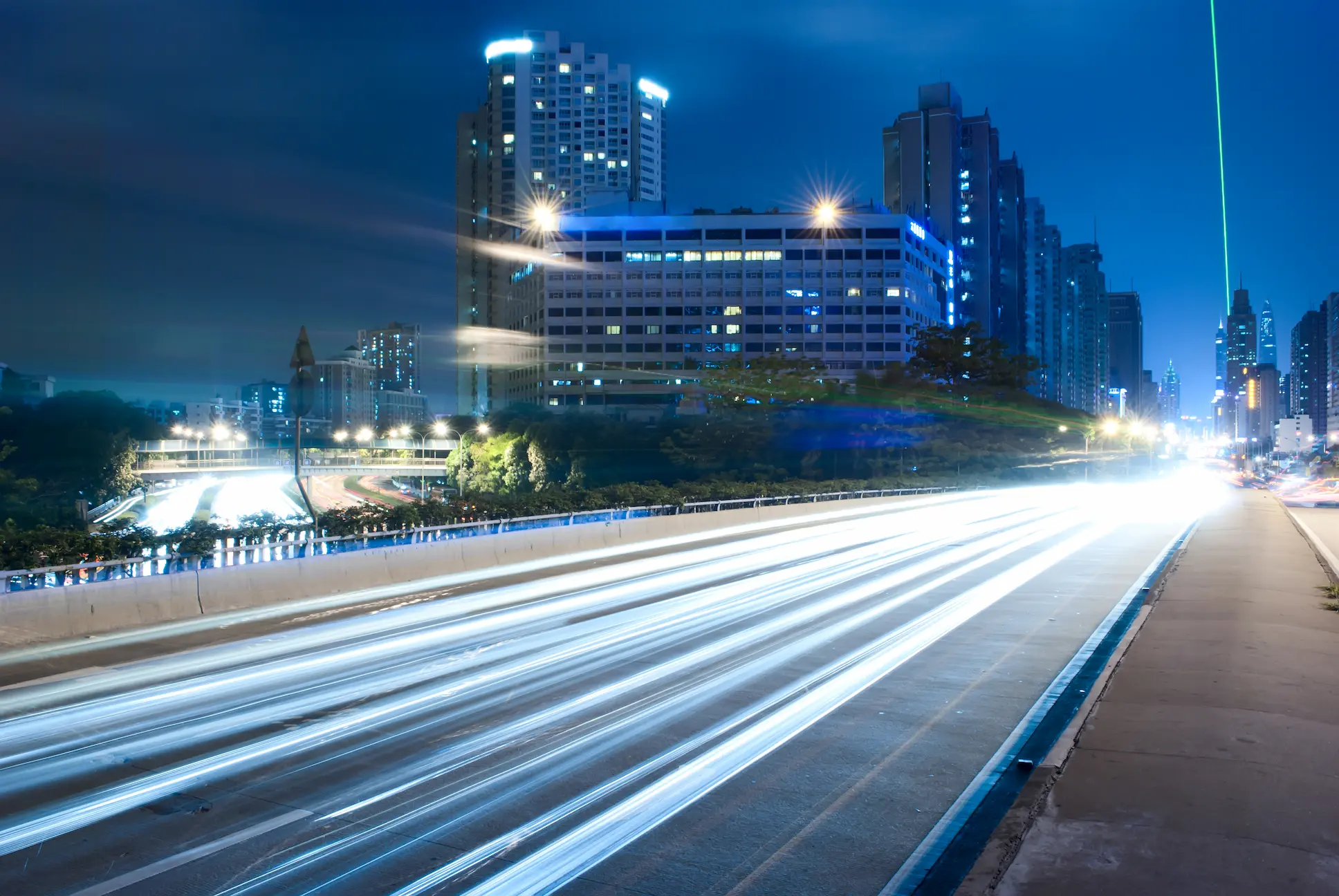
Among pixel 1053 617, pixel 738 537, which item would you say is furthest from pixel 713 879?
pixel 738 537

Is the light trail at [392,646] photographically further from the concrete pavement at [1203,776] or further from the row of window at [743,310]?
the row of window at [743,310]

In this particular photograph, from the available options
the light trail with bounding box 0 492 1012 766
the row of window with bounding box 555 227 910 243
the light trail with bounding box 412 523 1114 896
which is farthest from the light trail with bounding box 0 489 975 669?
the row of window with bounding box 555 227 910 243

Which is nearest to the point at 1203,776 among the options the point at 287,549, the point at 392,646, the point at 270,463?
the point at 392,646

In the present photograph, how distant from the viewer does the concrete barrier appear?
1376 centimetres

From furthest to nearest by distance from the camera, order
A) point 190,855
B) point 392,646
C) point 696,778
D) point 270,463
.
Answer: point 270,463 < point 392,646 < point 696,778 < point 190,855

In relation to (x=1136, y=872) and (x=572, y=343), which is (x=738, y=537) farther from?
(x=572, y=343)

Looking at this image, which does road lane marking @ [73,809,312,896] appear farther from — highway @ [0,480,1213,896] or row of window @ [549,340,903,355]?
row of window @ [549,340,903,355]

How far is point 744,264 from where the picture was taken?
5418 inches

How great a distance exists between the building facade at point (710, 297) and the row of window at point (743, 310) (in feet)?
0.46

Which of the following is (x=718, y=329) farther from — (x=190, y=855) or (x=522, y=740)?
(x=190, y=855)

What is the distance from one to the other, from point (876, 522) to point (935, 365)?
56.6m

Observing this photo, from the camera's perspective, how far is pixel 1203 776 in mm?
6984

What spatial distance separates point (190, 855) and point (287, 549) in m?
13.9

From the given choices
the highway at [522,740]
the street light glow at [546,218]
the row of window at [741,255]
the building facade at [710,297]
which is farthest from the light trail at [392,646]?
the row of window at [741,255]
